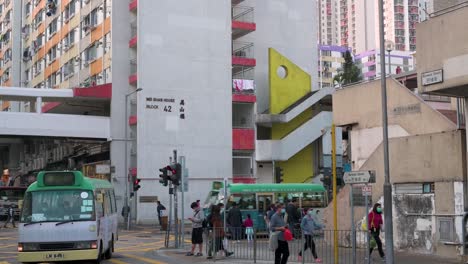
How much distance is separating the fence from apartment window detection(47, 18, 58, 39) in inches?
1849

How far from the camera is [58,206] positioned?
16.2 m

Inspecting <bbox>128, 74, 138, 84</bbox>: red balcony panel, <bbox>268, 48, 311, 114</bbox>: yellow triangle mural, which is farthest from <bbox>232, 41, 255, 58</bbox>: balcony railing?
<bbox>128, 74, 138, 84</bbox>: red balcony panel

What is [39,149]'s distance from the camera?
6688 cm

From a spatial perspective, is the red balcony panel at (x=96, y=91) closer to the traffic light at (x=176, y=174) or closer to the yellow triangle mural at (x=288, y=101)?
the yellow triangle mural at (x=288, y=101)

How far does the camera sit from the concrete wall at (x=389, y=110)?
2081 cm

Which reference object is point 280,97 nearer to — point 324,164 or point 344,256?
point 324,164

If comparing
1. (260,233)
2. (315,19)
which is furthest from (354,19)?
(260,233)

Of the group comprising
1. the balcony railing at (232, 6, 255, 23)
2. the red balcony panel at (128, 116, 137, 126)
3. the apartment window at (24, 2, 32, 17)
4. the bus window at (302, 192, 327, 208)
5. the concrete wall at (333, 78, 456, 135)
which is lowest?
the bus window at (302, 192, 327, 208)

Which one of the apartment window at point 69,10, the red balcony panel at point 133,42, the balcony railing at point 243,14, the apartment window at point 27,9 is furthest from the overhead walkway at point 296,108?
the apartment window at point 27,9

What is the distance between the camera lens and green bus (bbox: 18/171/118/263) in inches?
614

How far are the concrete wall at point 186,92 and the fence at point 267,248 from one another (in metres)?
23.1

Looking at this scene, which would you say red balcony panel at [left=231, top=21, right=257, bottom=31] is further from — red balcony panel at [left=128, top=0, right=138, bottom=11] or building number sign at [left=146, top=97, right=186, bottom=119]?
building number sign at [left=146, top=97, right=186, bottom=119]

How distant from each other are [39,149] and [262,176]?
29.2 metres

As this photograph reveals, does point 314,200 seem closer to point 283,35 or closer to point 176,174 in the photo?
point 176,174
